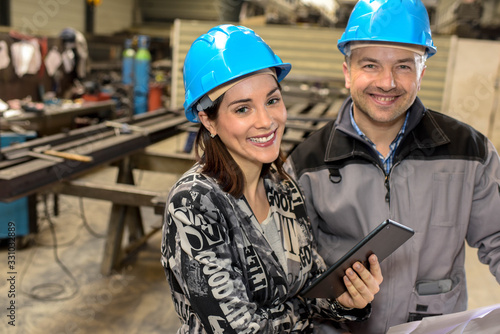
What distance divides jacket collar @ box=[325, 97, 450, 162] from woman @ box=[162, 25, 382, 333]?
0.33 metres

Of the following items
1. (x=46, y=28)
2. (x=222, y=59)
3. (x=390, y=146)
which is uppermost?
(x=46, y=28)

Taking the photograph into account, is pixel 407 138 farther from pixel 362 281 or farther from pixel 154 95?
pixel 154 95

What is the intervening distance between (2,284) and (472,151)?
273 cm

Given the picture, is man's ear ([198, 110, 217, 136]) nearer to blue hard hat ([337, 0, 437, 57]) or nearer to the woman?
the woman

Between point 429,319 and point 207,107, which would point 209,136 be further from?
point 429,319

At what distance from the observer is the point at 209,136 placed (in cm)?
127

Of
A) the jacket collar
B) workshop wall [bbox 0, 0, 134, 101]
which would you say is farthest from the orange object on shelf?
the jacket collar

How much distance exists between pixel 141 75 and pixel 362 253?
301 inches

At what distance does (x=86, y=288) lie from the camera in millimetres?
3301

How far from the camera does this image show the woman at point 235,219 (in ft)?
3.57

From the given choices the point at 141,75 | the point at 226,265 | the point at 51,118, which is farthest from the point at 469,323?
the point at 141,75

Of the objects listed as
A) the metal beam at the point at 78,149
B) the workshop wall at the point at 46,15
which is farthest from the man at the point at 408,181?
the workshop wall at the point at 46,15

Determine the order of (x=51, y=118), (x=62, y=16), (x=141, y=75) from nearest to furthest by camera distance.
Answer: (x=51, y=118), (x=141, y=75), (x=62, y=16)

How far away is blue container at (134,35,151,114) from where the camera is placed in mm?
8180
